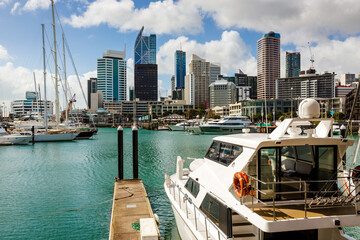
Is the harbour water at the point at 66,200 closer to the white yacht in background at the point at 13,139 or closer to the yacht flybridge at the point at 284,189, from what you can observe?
the yacht flybridge at the point at 284,189

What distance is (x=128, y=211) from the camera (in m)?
12.7

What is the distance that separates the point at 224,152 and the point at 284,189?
7.70 ft

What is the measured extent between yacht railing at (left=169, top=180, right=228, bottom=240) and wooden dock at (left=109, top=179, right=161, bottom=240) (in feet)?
4.37

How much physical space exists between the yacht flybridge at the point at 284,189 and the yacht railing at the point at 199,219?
0.03m

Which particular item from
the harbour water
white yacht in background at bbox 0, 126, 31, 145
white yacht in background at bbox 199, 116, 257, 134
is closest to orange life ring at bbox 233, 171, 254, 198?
the harbour water

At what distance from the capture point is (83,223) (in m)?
13.9

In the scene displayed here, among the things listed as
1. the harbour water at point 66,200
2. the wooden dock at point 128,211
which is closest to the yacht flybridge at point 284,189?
the wooden dock at point 128,211

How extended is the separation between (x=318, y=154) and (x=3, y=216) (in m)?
15.8

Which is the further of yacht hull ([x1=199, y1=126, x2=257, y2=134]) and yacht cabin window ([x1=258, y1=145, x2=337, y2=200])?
yacht hull ([x1=199, y1=126, x2=257, y2=134])

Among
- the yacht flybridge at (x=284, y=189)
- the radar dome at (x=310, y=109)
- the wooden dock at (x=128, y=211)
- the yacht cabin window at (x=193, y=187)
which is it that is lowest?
the wooden dock at (x=128, y=211)

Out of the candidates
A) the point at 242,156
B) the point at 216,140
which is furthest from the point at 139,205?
the point at 242,156

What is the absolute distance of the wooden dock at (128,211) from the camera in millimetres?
10453

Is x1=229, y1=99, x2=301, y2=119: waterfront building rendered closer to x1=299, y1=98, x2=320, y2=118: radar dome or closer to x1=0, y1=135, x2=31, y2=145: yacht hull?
x1=0, y1=135, x2=31, y2=145: yacht hull

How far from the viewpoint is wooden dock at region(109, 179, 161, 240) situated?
10453 mm
